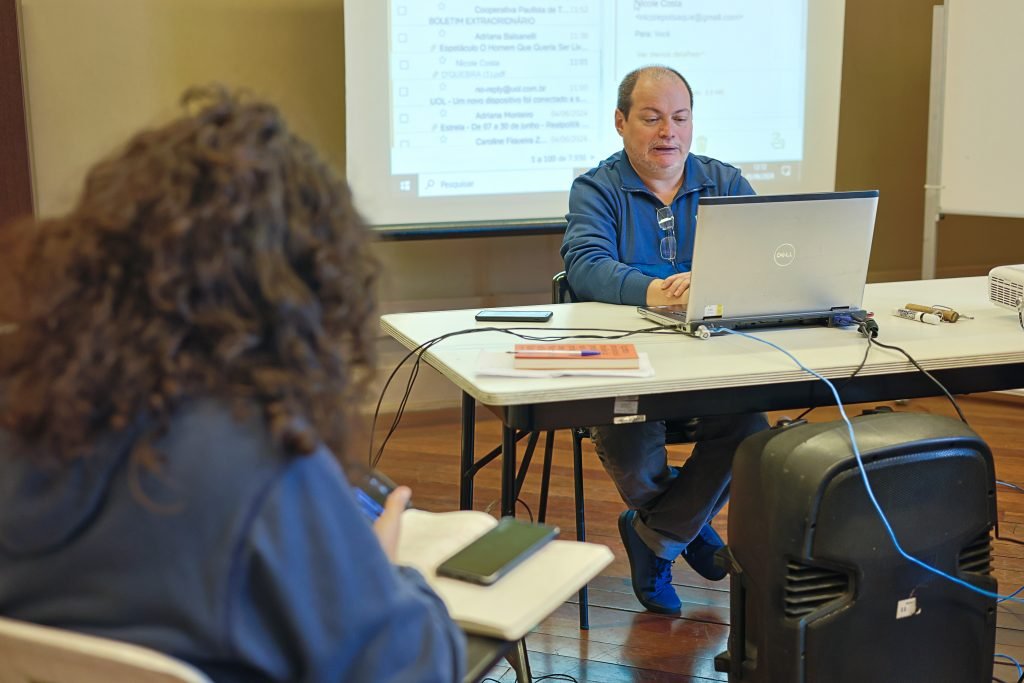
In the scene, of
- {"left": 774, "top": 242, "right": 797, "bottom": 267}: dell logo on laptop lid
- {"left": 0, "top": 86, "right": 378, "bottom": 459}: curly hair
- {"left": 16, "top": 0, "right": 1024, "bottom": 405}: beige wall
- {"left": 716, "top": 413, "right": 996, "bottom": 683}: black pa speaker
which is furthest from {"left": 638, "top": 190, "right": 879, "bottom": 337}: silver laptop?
{"left": 16, "top": 0, "right": 1024, "bottom": 405}: beige wall

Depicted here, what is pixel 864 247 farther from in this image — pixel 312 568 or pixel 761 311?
pixel 312 568

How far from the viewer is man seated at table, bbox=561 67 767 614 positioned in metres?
2.43

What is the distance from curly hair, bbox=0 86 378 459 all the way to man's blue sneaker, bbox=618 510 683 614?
67.1 inches

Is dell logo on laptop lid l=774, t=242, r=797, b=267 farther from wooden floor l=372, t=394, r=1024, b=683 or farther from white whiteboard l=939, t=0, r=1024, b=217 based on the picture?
white whiteboard l=939, t=0, r=1024, b=217

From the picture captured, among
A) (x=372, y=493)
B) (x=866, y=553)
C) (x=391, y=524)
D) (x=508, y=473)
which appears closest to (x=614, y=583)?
(x=508, y=473)

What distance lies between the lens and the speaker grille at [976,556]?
181cm

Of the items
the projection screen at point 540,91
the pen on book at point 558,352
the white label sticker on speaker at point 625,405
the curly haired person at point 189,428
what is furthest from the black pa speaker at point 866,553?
the projection screen at point 540,91

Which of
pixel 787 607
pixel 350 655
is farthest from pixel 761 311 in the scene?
pixel 350 655

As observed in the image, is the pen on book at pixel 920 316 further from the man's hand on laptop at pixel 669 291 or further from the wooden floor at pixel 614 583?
the wooden floor at pixel 614 583

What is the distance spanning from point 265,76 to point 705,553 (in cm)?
234

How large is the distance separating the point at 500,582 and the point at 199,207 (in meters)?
0.53

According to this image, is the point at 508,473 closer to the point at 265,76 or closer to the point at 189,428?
the point at 189,428

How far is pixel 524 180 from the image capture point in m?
3.99

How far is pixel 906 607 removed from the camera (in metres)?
1.74
